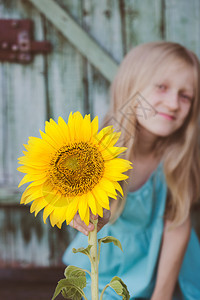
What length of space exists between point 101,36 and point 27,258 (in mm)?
1023

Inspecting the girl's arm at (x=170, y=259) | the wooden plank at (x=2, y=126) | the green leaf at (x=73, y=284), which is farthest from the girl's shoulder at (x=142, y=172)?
the green leaf at (x=73, y=284)

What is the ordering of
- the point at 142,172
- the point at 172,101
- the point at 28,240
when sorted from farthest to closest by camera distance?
the point at 28,240 → the point at 142,172 → the point at 172,101

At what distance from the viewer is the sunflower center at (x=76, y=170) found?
33 centimetres

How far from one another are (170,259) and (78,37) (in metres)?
0.92

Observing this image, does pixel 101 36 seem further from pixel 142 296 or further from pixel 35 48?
pixel 142 296

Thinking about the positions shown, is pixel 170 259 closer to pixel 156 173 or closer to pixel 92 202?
pixel 156 173

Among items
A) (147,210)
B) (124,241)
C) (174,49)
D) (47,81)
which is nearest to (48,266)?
(124,241)

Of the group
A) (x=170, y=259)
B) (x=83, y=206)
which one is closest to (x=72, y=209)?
(x=83, y=206)

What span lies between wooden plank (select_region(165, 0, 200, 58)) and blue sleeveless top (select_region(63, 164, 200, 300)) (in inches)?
23.6

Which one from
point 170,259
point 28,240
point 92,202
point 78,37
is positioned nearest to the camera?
point 92,202

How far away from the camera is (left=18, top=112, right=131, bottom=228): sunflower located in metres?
0.33

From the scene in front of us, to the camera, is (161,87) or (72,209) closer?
(72,209)

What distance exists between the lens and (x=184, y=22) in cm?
139

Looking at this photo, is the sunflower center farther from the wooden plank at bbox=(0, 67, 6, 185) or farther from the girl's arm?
the wooden plank at bbox=(0, 67, 6, 185)
